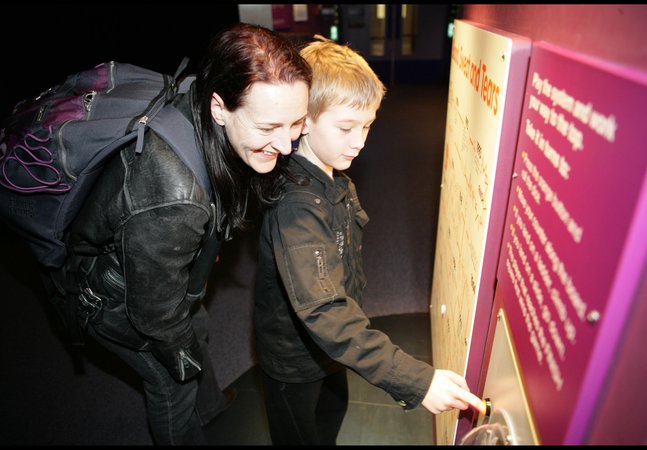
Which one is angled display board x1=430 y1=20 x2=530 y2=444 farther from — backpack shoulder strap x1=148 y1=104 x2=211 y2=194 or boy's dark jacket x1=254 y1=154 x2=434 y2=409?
backpack shoulder strap x1=148 y1=104 x2=211 y2=194

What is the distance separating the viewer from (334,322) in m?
0.98

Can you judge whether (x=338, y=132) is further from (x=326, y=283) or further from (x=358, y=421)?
(x=358, y=421)

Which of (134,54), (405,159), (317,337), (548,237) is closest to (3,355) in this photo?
(317,337)

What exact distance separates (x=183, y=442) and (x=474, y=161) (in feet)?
4.80

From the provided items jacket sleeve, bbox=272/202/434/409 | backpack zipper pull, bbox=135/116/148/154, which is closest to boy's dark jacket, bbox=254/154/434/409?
jacket sleeve, bbox=272/202/434/409

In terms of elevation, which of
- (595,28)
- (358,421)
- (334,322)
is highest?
(595,28)

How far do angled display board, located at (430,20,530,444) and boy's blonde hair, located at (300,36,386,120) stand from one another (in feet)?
0.91

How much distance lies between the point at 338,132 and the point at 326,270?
0.35 m

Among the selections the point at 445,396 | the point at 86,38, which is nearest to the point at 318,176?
the point at 445,396

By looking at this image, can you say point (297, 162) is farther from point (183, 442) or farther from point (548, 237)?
point (183, 442)

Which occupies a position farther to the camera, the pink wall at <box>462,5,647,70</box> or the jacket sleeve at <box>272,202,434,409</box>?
the jacket sleeve at <box>272,202,434,409</box>

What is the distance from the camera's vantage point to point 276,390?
138 cm

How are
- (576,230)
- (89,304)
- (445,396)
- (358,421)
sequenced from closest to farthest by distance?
(576,230), (445,396), (89,304), (358,421)

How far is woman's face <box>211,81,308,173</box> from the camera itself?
977 mm
